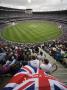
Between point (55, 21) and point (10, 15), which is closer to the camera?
point (55, 21)

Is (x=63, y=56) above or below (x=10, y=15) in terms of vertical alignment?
below

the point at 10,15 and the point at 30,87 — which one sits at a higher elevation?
the point at 10,15

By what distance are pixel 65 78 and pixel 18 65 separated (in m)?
1.87

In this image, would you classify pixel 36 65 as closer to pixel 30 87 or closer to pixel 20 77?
pixel 20 77

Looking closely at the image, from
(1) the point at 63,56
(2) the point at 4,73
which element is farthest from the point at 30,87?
(1) the point at 63,56

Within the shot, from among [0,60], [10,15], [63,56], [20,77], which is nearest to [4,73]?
[0,60]

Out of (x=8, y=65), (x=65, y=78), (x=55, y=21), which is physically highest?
(x=55, y=21)

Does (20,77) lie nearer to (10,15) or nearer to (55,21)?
(55,21)

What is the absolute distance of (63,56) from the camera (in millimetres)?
12297

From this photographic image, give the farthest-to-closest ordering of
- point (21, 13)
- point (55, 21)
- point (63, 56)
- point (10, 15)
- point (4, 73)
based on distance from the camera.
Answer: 1. point (21, 13)
2. point (10, 15)
3. point (55, 21)
4. point (63, 56)
5. point (4, 73)

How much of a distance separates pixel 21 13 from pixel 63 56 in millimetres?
74009

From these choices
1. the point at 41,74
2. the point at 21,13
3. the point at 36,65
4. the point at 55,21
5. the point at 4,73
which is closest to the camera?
the point at 41,74

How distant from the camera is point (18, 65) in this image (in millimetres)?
8273

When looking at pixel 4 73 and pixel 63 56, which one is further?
pixel 63 56
